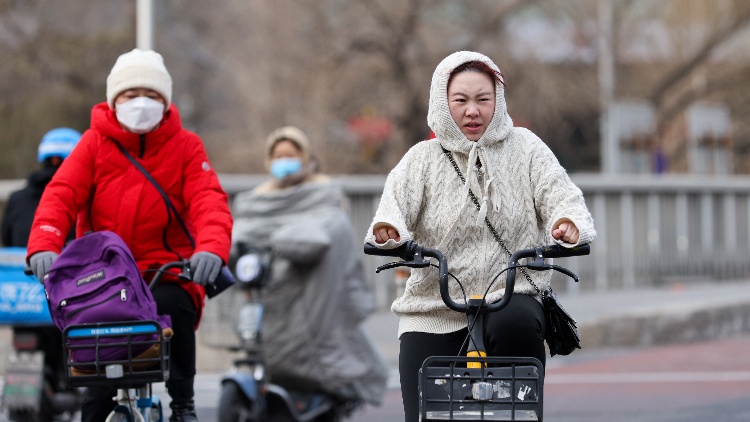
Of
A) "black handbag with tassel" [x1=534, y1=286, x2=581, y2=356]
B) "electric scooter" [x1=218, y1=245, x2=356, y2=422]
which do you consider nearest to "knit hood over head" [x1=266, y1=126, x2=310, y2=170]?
"electric scooter" [x1=218, y1=245, x2=356, y2=422]

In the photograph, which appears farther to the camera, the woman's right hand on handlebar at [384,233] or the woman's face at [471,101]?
the woman's face at [471,101]

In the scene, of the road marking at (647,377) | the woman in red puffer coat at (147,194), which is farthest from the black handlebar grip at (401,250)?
the road marking at (647,377)

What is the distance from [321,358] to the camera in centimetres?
848

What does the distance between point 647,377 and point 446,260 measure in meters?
8.14

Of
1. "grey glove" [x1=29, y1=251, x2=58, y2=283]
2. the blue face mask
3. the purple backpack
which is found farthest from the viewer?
the blue face mask

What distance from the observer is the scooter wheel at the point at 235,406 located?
763 centimetres

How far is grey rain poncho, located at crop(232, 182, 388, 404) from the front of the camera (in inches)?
332

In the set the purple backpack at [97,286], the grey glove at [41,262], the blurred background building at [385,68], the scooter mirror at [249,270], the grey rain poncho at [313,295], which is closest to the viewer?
the purple backpack at [97,286]

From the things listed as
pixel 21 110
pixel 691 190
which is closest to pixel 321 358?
pixel 691 190

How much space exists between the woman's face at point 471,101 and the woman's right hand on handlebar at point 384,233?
0.49 meters

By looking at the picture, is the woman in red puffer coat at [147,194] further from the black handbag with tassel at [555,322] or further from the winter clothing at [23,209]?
the winter clothing at [23,209]

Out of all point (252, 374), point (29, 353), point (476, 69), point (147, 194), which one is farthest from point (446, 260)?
point (29, 353)

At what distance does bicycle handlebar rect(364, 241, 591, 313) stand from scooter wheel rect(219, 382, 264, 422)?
→ 3.22m

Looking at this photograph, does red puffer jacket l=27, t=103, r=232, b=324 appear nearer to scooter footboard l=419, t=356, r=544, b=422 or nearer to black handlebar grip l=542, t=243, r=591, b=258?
→ black handlebar grip l=542, t=243, r=591, b=258
